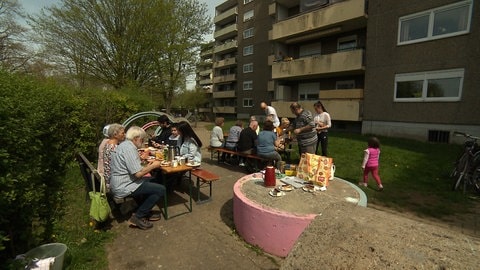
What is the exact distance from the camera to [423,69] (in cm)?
1190

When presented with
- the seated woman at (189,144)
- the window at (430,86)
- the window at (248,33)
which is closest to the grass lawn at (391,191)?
the seated woman at (189,144)

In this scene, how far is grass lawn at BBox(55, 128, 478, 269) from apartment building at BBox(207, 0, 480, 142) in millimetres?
2301

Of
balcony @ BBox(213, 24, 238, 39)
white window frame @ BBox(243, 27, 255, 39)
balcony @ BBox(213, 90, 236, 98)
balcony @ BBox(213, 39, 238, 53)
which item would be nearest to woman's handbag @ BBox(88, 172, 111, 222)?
white window frame @ BBox(243, 27, 255, 39)

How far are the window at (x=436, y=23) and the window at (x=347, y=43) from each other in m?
4.10

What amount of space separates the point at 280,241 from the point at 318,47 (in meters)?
18.6

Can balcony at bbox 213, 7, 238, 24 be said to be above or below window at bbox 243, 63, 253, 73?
above

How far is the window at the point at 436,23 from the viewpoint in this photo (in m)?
10.8

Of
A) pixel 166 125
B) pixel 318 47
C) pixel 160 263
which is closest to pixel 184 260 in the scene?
pixel 160 263

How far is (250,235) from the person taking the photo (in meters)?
3.53

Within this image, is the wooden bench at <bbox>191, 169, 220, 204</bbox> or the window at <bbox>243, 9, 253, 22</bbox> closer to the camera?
the wooden bench at <bbox>191, 169, 220, 204</bbox>

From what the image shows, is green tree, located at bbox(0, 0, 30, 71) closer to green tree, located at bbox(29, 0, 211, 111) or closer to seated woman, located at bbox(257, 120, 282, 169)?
green tree, located at bbox(29, 0, 211, 111)

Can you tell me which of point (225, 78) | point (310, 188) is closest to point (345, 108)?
point (310, 188)

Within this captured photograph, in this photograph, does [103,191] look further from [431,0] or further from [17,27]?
[17,27]

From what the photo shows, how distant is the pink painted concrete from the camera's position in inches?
120
